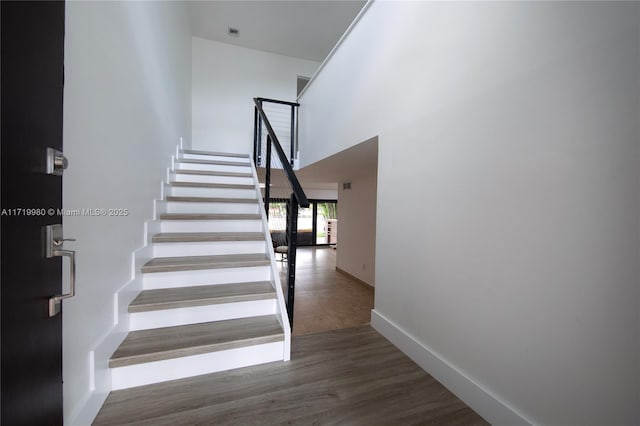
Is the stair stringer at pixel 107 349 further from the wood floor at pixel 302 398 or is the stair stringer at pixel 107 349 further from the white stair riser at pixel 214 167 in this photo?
the white stair riser at pixel 214 167

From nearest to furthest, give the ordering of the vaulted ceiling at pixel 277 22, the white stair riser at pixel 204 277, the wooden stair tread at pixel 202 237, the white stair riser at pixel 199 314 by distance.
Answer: the white stair riser at pixel 199 314 < the white stair riser at pixel 204 277 < the wooden stair tread at pixel 202 237 < the vaulted ceiling at pixel 277 22

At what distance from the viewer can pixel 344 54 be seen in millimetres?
2910

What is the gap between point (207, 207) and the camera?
2.88 meters

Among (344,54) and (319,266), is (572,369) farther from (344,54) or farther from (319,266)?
(319,266)

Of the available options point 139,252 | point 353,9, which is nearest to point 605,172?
point 139,252

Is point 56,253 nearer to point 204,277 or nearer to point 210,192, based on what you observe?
point 204,277

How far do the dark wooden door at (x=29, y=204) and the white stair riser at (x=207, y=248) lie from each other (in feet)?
4.61

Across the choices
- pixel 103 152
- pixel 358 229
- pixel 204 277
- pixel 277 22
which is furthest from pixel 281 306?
pixel 277 22

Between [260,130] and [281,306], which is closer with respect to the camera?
[281,306]

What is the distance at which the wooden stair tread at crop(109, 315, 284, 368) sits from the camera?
4.92 ft

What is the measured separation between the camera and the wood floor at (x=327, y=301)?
9.64ft

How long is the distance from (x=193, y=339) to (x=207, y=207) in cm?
154

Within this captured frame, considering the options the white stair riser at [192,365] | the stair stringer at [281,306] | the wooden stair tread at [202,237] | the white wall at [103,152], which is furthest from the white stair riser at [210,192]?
the white stair riser at [192,365]

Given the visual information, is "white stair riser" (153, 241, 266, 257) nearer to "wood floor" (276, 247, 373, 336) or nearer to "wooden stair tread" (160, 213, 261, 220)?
"wooden stair tread" (160, 213, 261, 220)
